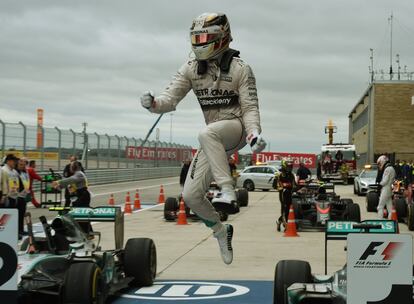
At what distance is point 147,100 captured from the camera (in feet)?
16.6

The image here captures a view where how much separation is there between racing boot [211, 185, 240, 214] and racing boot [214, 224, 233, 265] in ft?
1.89

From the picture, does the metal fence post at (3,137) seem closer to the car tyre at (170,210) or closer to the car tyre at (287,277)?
the car tyre at (170,210)

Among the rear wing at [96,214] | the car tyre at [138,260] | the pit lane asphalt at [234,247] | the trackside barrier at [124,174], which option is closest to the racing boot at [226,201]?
the rear wing at [96,214]

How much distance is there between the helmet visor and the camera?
489 centimetres

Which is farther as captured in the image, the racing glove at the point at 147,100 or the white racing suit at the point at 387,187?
the white racing suit at the point at 387,187

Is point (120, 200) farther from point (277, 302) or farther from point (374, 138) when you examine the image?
point (374, 138)

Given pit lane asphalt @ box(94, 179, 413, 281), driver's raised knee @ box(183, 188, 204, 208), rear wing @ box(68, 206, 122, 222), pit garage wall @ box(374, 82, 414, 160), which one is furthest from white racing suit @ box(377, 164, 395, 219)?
pit garage wall @ box(374, 82, 414, 160)

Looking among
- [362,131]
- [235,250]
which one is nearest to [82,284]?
[235,250]

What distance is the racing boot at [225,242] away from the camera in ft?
17.5

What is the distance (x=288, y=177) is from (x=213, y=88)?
12.9m

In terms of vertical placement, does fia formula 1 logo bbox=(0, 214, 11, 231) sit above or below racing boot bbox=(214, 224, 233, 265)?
above

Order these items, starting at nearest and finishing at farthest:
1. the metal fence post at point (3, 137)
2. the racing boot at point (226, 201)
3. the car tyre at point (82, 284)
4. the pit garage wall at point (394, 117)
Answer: the racing boot at point (226, 201)
the car tyre at point (82, 284)
the metal fence post at point (3, 137)
the pit garage wall at point (394, 117)

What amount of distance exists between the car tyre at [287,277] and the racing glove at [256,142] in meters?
2.83

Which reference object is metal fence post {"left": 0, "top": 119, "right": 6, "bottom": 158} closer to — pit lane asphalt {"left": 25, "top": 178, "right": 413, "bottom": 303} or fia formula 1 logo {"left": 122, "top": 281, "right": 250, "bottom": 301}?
pit lane asphalt {"left": 25, "top": 178, "right": 413, "bottom": 303}
